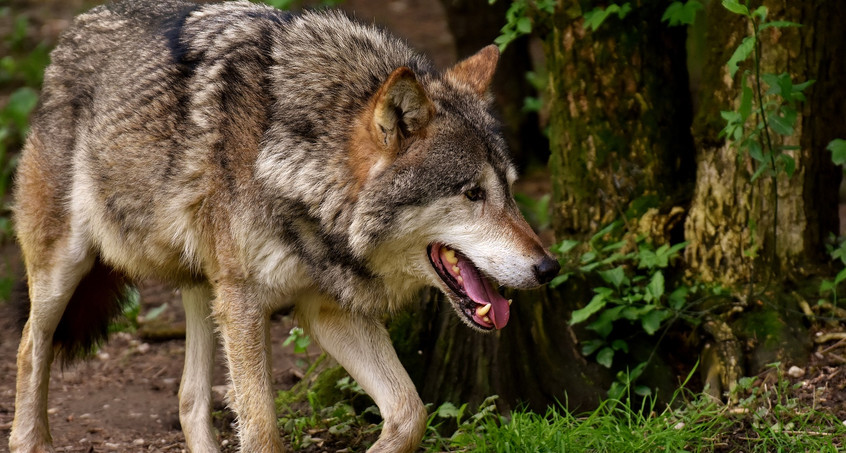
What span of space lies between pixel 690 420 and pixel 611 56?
184cm

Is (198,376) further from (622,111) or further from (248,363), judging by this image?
(622,111)

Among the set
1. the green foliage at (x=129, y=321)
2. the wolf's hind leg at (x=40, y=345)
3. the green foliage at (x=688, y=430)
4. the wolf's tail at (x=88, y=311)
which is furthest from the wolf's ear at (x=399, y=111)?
the green foliage at (x=129, y=321)

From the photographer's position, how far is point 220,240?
3682mm

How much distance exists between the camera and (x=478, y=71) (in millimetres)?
3934

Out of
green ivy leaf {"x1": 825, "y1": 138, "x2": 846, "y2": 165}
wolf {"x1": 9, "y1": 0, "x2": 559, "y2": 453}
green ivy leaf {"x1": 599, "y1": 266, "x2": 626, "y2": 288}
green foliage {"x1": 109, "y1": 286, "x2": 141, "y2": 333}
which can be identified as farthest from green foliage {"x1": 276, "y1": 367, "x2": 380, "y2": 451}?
green ivy leaf {"x1": 825, "y1": 138, "x2": 846, "y2": 165}

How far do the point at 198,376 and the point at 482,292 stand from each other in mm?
1664

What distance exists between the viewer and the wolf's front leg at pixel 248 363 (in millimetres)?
3689

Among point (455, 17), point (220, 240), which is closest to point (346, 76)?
point (220, 240)

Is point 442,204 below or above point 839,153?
below

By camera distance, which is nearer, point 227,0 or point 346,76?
A: point 346,76

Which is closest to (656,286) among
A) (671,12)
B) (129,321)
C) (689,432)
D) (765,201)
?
(765,201)

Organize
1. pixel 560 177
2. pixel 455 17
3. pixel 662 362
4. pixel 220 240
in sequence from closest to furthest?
pixel 220 240, pixel 662 362, pixel 560 177, pixel 455 17

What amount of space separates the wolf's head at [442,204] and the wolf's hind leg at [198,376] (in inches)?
50.9

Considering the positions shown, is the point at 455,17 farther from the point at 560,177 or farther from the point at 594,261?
the point at 594,261
